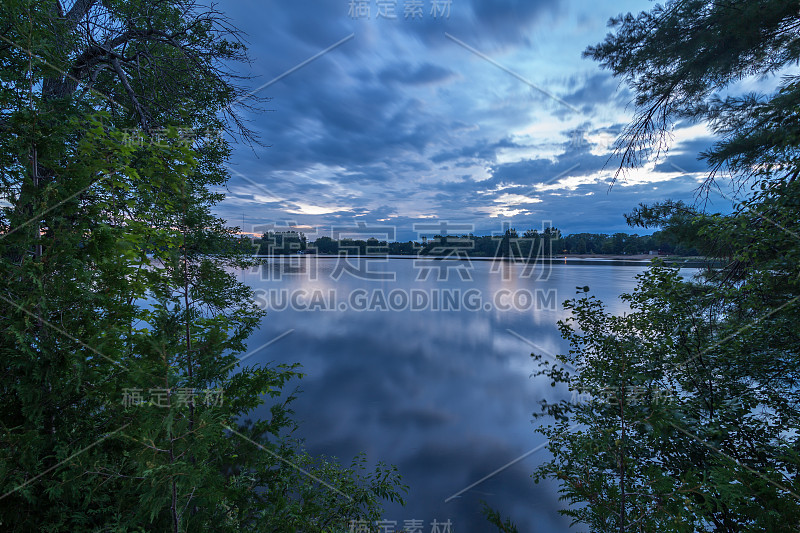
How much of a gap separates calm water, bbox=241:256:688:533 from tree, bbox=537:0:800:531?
20.4ft

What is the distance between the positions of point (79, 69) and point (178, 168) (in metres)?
3.94

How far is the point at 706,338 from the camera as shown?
402cm

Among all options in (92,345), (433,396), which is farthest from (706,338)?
(433,396)

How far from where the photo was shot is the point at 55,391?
2.24 meters

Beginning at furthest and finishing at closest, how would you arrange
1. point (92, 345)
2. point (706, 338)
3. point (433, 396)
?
point (433, 396)
point (706, 338)
point (92, 345)

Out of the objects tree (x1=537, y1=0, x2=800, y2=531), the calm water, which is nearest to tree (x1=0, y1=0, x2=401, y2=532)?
tree (x1=537, y1=0, x2=800, y2=531)

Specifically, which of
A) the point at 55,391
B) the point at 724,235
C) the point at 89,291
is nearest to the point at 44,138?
the point at 89,291

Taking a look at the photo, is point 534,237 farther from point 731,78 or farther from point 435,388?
point 731,78

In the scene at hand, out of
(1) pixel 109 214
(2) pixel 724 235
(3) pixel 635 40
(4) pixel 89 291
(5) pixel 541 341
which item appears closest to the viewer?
(4) pixel 89 291

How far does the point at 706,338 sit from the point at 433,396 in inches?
505

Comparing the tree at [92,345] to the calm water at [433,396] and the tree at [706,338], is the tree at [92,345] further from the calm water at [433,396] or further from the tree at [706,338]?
the calm water at [433,396]

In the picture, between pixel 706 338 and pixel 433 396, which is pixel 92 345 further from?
pixel 433 396

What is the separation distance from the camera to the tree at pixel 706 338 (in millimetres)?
2318

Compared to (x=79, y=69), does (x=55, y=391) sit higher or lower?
lower
